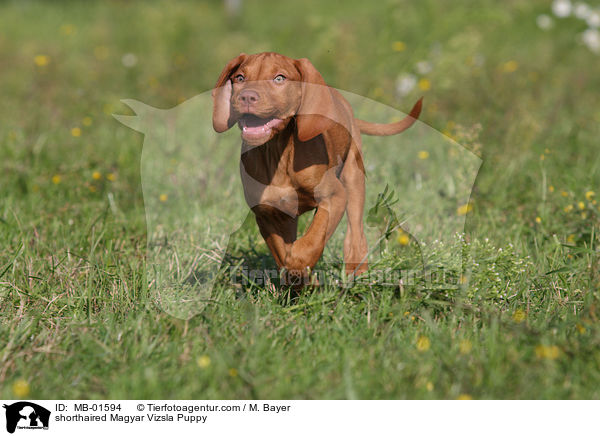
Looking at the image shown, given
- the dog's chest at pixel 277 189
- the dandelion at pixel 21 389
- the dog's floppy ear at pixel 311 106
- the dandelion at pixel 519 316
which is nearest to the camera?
the dandelion at pixel 21 389

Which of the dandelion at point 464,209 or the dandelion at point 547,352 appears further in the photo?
the dandelion at point 464,209

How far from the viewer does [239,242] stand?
338cm

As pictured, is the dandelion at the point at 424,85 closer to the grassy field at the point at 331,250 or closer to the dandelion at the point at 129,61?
the grassy field at the point at 331,250

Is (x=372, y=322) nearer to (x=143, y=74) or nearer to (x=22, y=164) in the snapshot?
(x=22, y=164)

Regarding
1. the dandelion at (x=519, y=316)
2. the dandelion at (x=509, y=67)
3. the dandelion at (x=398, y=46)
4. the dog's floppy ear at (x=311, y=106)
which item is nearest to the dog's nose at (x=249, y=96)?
the dog's floppy ear at (x=311, y=106)

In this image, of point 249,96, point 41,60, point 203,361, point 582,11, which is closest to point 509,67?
point 582,11

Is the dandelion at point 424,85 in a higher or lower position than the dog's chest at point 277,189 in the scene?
higher

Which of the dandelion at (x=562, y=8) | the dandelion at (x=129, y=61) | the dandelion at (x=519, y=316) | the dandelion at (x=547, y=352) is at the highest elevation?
the dandelion at (x=562, y=8)

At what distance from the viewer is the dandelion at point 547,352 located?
211 centimetres

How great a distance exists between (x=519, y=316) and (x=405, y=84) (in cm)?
334

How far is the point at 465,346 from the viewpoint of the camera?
228 centimetres
